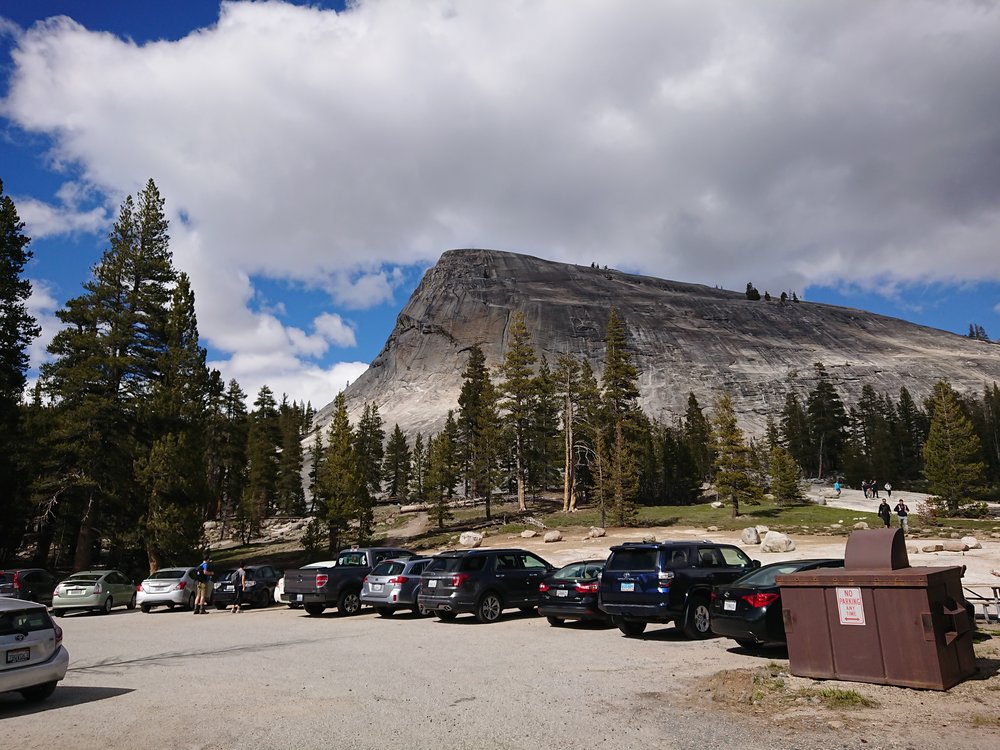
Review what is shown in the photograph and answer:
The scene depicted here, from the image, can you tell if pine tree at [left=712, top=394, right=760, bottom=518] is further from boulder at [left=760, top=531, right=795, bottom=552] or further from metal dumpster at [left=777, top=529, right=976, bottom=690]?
metal dumpster at [left=777, top=529, right=976, bottom=690]

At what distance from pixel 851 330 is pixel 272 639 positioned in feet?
676

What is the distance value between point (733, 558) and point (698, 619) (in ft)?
6.88

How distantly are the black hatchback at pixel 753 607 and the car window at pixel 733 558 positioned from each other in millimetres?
2872

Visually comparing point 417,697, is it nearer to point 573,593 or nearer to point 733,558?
point 573,593

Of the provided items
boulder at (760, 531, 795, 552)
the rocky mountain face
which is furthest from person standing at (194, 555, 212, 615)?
the rocky mountain face

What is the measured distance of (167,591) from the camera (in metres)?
24.0

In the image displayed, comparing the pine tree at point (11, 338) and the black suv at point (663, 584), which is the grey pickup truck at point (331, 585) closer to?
the black suv at point (663, 584)

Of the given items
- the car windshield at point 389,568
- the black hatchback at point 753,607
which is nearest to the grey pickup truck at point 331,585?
the car windshield at point 389,568

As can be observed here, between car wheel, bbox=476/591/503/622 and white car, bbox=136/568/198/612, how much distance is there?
12.9 m

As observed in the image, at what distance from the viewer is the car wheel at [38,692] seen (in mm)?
8680

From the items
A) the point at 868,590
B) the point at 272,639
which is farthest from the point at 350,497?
the point at 868,590

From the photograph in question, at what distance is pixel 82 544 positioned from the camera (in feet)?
111

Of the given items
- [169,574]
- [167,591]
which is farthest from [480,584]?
[169,574]

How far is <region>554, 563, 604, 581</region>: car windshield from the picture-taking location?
1563 cm
